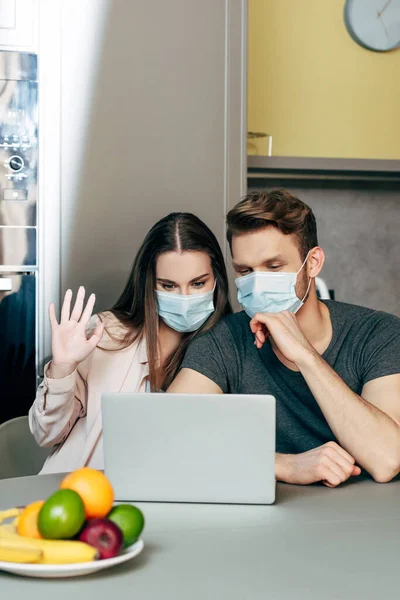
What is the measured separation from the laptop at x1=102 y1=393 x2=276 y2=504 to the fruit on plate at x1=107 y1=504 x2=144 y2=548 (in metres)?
0.28

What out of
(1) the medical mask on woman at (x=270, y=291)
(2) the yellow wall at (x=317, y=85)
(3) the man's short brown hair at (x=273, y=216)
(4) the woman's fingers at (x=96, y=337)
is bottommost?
(4) the woman's fingers at (x=96, y=337)

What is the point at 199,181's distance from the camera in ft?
8.54

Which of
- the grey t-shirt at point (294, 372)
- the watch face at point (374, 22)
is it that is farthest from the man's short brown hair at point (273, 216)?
the watch face at point (374, 22)

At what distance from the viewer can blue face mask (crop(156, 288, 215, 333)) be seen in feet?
7.13

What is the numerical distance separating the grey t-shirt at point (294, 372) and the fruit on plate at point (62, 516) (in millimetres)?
903

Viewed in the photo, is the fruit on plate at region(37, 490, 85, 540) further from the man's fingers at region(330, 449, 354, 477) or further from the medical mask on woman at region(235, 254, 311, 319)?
the medical mask on woman at region(235, 254, 311, 319)

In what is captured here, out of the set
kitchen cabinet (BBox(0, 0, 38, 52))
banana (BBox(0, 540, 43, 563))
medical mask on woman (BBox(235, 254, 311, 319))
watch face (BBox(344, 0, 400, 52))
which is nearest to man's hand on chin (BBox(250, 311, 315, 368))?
medical mask on woman (BBox(235, 254, 311, 319))

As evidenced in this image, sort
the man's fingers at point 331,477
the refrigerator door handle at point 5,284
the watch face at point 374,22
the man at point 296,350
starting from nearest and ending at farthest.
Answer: the man's fingers at point 331,477
the man at point 296,350
the refrigerator door handle at point 5,284
the watch face at point 374,22

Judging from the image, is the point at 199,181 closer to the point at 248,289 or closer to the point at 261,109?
the point at 248,289

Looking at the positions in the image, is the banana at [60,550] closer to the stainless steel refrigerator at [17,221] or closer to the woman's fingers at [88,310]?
the woman's fingers at [88,310]

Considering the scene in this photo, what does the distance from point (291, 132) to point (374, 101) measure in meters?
0.41

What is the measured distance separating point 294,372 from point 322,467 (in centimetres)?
40

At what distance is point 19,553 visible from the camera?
98cm

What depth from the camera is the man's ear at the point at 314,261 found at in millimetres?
2027
